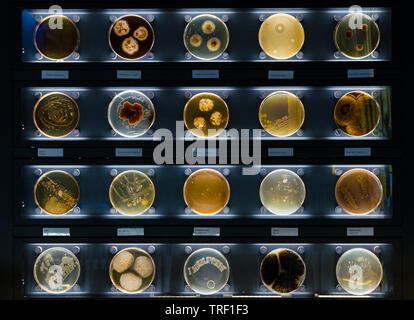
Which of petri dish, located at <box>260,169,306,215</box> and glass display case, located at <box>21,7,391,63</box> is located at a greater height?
Result: glass display case, located at <box>21,7,391,63</box>

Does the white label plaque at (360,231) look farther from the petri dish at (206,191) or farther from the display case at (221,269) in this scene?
the petri dish at (206,191)

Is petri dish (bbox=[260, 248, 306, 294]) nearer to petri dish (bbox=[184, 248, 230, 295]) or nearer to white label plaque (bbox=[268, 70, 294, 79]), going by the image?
petri dish (bbox=[184, 248, 230, 295])

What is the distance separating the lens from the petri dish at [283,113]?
218 cm

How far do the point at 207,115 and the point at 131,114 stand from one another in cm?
56

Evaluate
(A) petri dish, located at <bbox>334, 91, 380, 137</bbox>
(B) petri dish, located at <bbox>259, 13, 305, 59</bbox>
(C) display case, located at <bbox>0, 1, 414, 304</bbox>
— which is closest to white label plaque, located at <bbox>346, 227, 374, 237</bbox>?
(C) display case, located at <bbox>0, 1, 414, 304</bbox>

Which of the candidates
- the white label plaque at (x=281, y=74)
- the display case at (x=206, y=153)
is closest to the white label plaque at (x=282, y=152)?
the display case at (x=206, y=153)

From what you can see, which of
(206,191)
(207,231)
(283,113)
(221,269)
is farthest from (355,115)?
(221,269)

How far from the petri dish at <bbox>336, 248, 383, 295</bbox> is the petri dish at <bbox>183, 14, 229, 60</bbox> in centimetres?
177

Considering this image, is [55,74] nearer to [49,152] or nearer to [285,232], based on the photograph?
[49,152]

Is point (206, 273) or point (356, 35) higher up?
point (356, 35)

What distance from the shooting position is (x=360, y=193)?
7.12ft

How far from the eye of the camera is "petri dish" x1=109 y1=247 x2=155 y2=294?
2.18 meters

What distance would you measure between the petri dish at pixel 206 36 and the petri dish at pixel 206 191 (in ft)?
2.87
